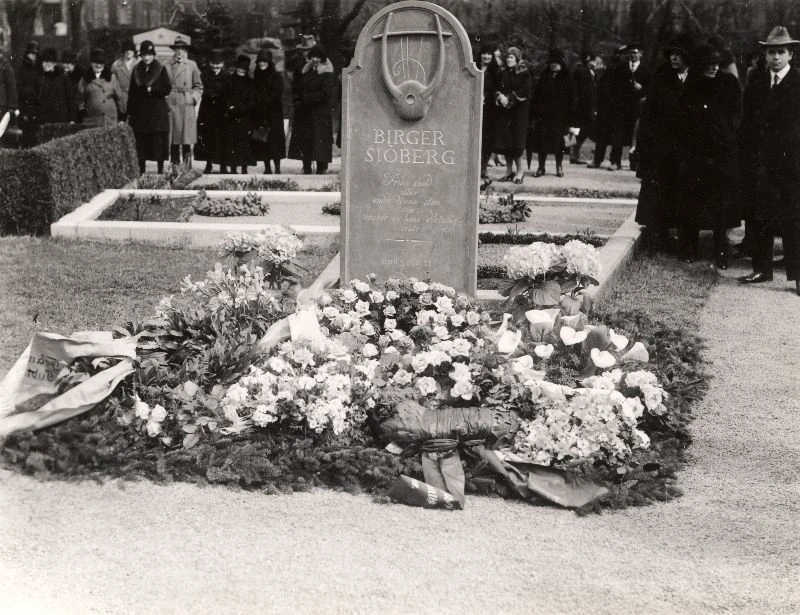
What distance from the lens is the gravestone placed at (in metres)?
6.77

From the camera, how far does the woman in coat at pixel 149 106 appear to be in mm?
15453

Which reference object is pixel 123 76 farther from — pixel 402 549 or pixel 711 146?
pixel 402 549

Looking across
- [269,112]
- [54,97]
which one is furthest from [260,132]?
[54,97]

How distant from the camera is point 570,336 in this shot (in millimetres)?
5750

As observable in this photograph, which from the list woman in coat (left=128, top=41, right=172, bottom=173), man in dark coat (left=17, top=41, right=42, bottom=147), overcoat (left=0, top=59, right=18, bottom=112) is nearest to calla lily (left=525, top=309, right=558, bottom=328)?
woman in coat (left=128, top=41, right=172, bottom=173)

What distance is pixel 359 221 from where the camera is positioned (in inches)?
276

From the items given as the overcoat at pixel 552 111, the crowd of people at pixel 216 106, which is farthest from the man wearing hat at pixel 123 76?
the overcoat at pixel 552 111

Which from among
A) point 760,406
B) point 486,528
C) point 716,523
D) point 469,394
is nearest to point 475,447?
point 469,394

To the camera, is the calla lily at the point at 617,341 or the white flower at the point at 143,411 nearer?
the white flower at the point at 143,411

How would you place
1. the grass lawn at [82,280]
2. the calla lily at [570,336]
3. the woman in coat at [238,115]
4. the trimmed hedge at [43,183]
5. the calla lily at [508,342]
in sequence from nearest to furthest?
1. the calla lily at [508,342]
2. the calla lily at [570,336]
3. the grass lawn at [82,280]
4. the trimmed hedge at [43,183]
5. the woman in coat at [238,115]

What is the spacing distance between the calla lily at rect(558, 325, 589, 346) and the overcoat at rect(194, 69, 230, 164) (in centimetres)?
1105

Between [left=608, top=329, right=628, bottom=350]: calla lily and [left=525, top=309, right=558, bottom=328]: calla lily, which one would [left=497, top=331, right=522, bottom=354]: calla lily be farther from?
[left=608, top=329, right=628, bottom=350]: calla lily

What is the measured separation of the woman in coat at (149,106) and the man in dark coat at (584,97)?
6297 millimetres

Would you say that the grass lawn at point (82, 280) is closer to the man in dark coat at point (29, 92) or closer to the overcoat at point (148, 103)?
the overcoat at point (148, 103)
